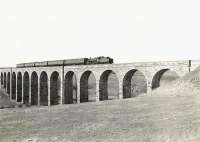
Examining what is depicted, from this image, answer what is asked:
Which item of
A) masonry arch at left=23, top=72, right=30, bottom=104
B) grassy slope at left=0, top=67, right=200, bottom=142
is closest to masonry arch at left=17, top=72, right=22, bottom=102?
masonry arch at left=23, top=72, right=30, bottom=104

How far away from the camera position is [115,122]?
14641 mm

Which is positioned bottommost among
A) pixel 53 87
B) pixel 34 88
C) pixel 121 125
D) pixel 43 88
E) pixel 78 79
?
pixel 121 125

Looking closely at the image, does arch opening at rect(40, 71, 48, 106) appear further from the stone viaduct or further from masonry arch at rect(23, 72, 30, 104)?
masonry arch at rect(23, 72, 30, 104)

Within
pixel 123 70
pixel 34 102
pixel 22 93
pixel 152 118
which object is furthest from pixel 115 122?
pixel 22 93

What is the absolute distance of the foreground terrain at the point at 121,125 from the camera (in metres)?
11.7

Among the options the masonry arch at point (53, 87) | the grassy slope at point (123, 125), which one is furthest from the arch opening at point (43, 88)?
the grassy slope at point (123, 125)

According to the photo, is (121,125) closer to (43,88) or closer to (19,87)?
(43,88)

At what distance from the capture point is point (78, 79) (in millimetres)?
32812

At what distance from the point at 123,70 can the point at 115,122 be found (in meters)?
12.9

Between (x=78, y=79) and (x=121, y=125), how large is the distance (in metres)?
19.4

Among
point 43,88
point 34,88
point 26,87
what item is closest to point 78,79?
point 43,88

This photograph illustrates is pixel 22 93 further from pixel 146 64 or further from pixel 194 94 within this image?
pixel 194 94

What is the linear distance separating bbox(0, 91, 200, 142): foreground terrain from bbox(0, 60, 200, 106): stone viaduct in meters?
5.53

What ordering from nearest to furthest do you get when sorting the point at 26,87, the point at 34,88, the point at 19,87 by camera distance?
1. the point at 34,88
2. the point at 26,87
3. the point at 19,87
